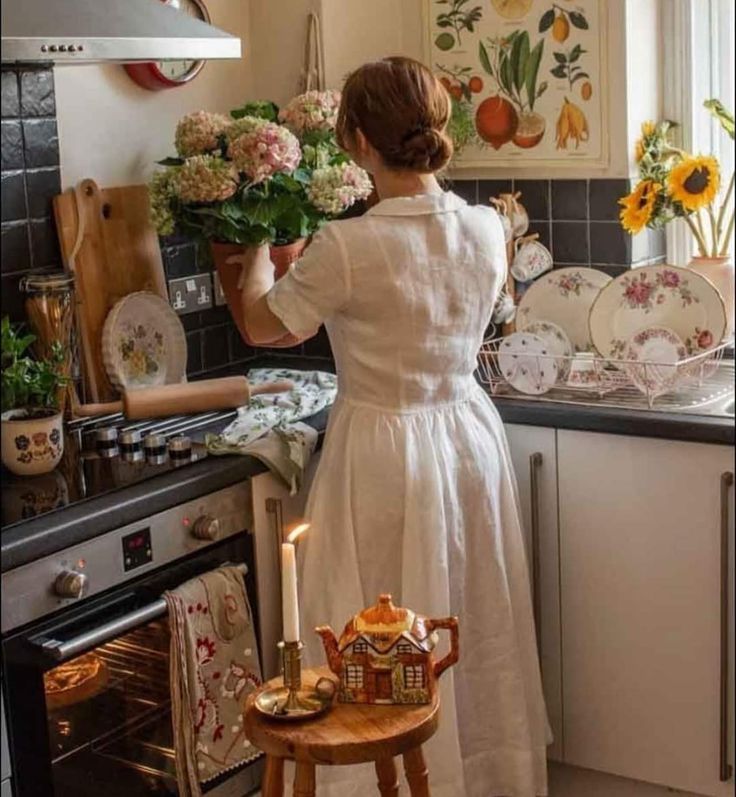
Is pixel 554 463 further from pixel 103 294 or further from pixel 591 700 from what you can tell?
pixel 103 294

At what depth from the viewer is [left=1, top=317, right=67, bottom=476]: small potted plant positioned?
8.91 feet

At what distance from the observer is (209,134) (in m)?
3.08

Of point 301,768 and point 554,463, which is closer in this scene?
point 301,768

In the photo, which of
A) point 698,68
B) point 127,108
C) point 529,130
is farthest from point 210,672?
point 698,68

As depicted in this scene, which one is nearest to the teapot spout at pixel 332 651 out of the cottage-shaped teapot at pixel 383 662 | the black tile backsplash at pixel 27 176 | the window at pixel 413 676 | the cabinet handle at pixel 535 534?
the cottage-shaped teapot at pixel 383 662

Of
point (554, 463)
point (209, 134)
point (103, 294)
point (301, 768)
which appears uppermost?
point (209, 134)

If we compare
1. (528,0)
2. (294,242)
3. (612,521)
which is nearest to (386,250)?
(294,242)

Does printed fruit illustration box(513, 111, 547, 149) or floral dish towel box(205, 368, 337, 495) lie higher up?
printed fruit illustration box(513, 111, 547, 149)

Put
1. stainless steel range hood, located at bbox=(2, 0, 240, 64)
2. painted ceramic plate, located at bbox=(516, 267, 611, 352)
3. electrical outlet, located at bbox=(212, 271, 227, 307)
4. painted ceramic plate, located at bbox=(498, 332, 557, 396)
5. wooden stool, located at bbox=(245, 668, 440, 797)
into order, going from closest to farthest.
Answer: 1. wooden stool, located at bbox=(245, 668, 440, 797)
2. stainless steel range hood, located at bbox=(2, 0, 240, 64)
3. painted ceramic plate, located at bbox=(498, 332, 557, 396)
4. painted ceramic plate, located at bbox=(516, 267, 611, 352)
5. electrical outlet, located at bbox=(212, 271, 227, 307)

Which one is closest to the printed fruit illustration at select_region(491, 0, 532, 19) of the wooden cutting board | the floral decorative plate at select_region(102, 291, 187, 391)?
the wooden cutting board

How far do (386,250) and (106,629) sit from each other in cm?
82

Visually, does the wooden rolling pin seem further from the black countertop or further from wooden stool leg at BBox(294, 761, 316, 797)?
wooden stool leg at BBox(294, 761, 316, 797)

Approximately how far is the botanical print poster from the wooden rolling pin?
32.1 inches

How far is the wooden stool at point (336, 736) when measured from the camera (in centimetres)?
214
